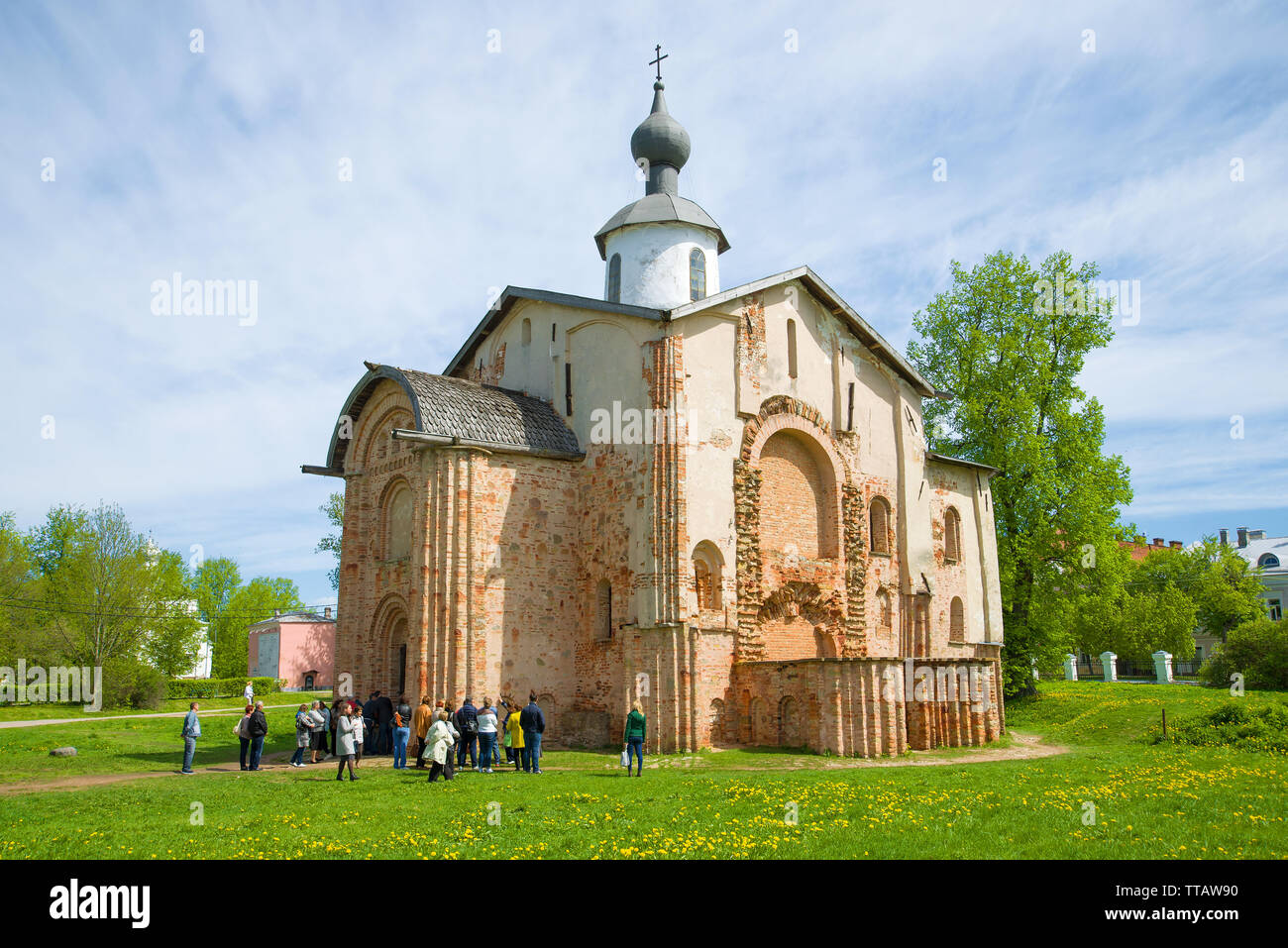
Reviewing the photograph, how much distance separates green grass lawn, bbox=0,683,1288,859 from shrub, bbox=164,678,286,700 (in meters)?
29.8

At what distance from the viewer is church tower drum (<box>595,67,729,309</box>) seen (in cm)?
2675

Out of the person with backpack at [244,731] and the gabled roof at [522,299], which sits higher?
the gabled roof at [522,299]

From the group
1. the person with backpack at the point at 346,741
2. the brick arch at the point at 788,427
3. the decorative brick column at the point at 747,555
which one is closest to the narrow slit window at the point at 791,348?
the brick arch at the point at 788,427

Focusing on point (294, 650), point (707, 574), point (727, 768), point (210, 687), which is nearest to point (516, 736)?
point (727, 768)

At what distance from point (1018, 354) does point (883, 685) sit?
608 inches

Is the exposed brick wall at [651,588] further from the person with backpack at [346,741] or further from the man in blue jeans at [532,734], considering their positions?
the person with backpack at [346,741]

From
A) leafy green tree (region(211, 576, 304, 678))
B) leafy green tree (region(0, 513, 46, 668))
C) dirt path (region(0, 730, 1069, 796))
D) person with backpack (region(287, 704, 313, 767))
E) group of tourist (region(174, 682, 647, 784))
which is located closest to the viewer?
group of tourist (region(174, 682, 647, 784))

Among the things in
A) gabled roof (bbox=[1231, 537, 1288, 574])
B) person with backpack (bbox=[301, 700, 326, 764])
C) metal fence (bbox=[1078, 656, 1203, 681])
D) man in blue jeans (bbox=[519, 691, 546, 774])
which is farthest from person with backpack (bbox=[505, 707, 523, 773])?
gabled roof (bbox=[1231, 537, 1288, 574])

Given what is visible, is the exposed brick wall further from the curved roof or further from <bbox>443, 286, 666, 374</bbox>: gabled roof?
the curved roof

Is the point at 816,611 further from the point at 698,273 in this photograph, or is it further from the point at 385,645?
the point at 698,273

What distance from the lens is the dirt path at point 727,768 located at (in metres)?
15.3

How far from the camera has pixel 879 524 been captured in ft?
81.0

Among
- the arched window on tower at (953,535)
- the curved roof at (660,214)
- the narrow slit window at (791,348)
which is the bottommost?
the arched window on tower at (953,535)

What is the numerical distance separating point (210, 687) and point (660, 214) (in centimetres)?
3584
